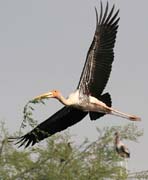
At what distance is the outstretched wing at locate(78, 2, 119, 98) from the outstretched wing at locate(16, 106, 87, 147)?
76cm

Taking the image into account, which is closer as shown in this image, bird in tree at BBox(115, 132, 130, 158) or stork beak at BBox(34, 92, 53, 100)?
stork beak at BBox(34, 92, 53, 100)

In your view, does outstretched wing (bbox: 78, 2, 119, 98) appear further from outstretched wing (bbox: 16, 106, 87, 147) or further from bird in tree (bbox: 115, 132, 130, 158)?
bird in tree (bbox: 115, 132, 130, 158)

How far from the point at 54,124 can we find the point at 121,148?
3043mm

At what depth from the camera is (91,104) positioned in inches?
820

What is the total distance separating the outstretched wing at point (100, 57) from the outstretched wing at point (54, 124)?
2.49 feet

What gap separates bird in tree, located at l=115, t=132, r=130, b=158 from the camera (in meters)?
24.2

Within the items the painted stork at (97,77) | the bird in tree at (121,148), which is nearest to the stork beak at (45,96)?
the painted stork at (97,77)

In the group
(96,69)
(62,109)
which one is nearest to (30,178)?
(62,109)

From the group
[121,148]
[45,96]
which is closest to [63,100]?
[45,96]

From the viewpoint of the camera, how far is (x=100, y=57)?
20859 millimetres

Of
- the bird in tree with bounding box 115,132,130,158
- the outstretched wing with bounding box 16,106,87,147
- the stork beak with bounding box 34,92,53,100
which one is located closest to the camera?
the stork beak with bounding box 34,92,53,100

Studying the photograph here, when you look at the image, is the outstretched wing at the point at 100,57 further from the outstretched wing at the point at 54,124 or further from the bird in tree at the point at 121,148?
the bird in tree at the point at 121,148

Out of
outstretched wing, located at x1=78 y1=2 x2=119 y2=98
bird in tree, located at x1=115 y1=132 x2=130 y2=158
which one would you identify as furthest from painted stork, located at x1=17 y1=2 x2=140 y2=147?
bird in tree, located at x1=115 y1=132 x2=130 y2=158

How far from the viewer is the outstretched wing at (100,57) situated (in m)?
20.8
